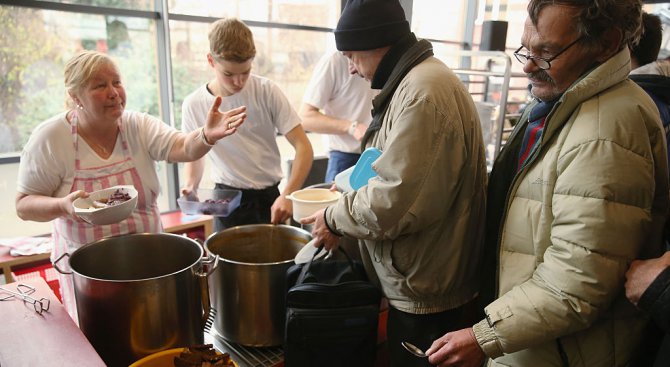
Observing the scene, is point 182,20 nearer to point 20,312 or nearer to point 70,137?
point 70,137

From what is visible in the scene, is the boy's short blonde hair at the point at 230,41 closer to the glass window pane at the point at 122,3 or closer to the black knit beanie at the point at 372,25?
the black knit beanie at the point at 372,25

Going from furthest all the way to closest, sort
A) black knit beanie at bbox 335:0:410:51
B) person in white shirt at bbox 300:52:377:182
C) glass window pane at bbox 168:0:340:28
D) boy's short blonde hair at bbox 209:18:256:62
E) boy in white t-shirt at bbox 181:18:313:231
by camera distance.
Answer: glass window pane at bbox 168:0:340:28 < person in white shirt at bbox 300:52:377:182 < boy in white t-shirt at bbox 181:18:313:231 < boy's short blonde hair at bbox 209:18:256:62 < black knit beanie at bbox 335:0:410:51

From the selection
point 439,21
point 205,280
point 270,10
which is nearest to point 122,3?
point 270,10

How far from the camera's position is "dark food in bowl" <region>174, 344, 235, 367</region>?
965 millimetres

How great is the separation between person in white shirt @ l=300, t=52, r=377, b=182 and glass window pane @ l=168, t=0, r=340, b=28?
4.52ft

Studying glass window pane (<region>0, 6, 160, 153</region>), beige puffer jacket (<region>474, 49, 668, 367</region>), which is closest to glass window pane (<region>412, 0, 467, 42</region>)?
glass window pane (<region>0, 6, 160, 153</region>)

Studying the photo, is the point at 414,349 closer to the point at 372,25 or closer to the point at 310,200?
the point at 310,200

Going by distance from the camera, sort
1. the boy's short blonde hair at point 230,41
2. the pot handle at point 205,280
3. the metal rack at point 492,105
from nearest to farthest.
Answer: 1. the pot handle at point 205,280
2. the boy's short blonde hair at point 230,41
3. the metal rack at point 492,105

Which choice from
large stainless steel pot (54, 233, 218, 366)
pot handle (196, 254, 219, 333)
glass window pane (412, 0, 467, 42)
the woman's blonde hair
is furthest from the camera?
glass window pane (412, 0, 467, 42)

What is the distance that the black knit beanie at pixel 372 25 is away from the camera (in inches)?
47.9

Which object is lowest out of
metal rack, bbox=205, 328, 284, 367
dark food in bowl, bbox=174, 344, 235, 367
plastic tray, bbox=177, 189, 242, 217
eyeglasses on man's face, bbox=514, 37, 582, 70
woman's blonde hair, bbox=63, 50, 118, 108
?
metal rack, bbox=205, 328, 284, 367

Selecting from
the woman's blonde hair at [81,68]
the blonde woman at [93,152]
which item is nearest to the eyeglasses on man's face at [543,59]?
the blonde woman at [93,152]

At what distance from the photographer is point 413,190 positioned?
3.55ft

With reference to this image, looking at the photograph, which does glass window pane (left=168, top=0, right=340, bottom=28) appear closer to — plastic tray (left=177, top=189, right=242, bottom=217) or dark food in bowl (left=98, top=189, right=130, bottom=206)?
plastic tray (left=177, top=189, right=242, bottom=217)
